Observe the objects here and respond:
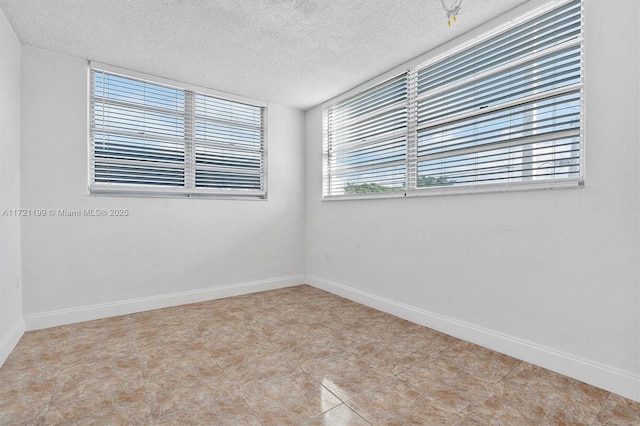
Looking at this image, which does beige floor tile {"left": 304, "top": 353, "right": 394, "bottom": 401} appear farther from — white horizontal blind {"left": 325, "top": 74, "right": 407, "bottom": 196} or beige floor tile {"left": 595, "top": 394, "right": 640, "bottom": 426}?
white horizontal blind {"left": 325, "top": 74, "right": 407, "bottom": 196}

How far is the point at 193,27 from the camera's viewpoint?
2.58m

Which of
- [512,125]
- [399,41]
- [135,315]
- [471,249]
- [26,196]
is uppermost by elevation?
[399,41]

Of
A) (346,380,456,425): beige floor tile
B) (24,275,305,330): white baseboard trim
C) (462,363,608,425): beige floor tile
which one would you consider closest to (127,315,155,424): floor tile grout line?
(24,275,305,330): white baseboard trim

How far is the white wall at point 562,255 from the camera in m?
1.85

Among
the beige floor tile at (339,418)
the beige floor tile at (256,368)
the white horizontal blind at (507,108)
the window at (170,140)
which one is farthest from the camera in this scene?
the window at (170,140)

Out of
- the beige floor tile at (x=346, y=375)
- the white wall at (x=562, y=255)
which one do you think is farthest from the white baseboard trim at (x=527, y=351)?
the beige floor tile at (x=346, y=375)

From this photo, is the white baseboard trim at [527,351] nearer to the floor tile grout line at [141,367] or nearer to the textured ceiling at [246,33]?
the floor tile grout line at [141,367]

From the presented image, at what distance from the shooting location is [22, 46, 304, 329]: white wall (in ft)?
9.51

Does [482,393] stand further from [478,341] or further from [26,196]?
[26,196]

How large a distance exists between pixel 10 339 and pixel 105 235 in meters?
1.12

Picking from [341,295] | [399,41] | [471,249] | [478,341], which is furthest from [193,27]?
[478,341]

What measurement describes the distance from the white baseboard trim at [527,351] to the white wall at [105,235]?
6.05ft

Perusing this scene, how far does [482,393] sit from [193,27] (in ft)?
10.9

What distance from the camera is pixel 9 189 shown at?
8.18 feet
